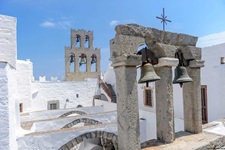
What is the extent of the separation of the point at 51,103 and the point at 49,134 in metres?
6.92

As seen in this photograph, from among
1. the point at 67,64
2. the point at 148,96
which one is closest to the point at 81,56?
the point at 67,64

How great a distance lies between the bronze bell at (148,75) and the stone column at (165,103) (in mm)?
260

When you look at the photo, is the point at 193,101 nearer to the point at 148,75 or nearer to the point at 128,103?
→ the point at 148,75

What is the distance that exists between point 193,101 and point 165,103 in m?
0.72

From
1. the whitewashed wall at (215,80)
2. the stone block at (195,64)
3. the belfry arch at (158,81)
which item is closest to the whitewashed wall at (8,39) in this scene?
the belfry arch at (158,81)

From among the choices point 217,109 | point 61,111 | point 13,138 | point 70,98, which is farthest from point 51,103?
point 217,109

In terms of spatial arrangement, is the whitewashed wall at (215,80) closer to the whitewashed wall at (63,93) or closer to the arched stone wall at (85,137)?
the arched stone wall at (85,137)

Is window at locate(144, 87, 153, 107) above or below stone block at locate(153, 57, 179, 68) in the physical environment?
below

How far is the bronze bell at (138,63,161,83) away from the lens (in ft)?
7.49

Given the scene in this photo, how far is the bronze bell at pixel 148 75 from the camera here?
2284 millimetres

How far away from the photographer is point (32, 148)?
4371mm

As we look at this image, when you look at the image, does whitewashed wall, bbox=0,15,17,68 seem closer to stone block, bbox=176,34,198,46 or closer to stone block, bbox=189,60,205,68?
stone block, bbox=176,34,198,46

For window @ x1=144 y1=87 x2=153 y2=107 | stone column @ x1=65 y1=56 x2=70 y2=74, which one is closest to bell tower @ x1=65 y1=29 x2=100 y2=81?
stone column @ x1=65 y1=56 x2=70 y2=74

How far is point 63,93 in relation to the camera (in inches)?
451
